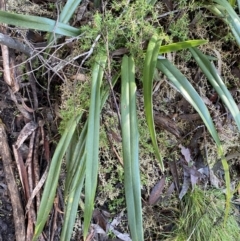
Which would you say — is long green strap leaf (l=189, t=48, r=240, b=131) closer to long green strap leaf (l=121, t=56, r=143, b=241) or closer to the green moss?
long green strap leaf (l=121, t=56, r=143, b=241)

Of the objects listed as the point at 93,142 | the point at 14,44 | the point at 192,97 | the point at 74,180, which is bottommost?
the point at 74,180

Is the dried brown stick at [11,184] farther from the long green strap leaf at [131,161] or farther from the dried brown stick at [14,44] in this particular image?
the long green strap leaf at [131,161]

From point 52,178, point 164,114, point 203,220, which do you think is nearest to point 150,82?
point 164,114

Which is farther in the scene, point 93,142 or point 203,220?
point 203,220

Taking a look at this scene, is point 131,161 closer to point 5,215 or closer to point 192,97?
point 192,97

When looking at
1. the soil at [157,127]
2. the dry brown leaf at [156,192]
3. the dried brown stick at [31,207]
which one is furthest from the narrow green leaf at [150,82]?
the dried brown stick at [31,207]
